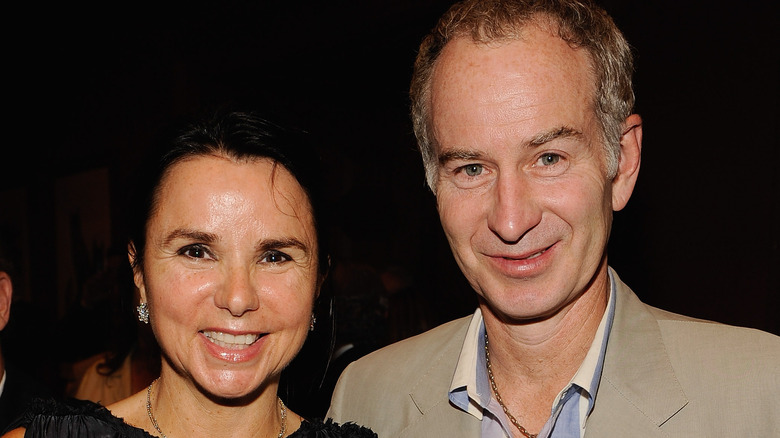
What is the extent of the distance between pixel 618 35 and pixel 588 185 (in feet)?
1.50

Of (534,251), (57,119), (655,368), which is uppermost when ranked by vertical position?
(57,119)

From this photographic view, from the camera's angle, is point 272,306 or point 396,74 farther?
point 396,74

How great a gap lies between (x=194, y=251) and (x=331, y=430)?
2.21 feet

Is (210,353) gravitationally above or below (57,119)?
below

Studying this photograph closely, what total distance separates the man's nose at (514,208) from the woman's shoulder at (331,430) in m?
0.75

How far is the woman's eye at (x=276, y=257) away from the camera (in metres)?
2.05

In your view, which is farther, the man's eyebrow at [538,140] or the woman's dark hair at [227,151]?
the woman's dark hair at [227,151]

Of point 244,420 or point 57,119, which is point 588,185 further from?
point 57,119

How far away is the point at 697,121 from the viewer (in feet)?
10.4

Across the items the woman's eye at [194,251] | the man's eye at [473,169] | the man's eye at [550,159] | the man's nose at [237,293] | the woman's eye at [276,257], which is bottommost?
the man's nose at [237,293]

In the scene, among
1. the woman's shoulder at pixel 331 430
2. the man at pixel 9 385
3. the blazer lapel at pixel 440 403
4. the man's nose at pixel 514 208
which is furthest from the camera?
the man at pixel 9 385

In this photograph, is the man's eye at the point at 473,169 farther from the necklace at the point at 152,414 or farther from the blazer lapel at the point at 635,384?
the necklace at the point at 152,414

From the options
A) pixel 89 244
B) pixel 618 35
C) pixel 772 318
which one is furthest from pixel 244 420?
pixel 89 244

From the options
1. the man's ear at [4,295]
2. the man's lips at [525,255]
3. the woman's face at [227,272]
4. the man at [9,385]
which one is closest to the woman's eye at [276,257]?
the woman's face at [227,272]
